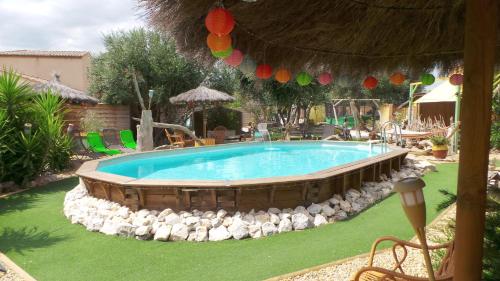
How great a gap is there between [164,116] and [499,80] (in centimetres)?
1658

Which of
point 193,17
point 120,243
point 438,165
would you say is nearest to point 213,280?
point 120,243

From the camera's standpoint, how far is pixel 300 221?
17.6 ft

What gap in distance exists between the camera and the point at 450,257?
7.08 feet

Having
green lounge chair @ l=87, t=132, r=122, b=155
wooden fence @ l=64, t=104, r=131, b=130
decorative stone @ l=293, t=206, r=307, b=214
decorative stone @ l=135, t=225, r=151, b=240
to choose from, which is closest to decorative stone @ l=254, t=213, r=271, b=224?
decorative stone @ l=293, t=206, r=307, b=214

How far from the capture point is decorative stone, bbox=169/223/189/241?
197 inches

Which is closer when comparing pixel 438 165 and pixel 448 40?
pixel 448 40

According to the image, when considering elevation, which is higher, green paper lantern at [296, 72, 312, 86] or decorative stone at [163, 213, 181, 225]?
green paper lantern at [296, 72, 312, 86]

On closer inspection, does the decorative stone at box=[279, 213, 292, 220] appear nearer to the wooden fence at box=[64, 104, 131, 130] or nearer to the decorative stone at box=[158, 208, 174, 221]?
the decorative stone at box=[158, 208, 174, 221]

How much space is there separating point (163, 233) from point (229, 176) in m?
3.89

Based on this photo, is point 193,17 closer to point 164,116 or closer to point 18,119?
point 18,119

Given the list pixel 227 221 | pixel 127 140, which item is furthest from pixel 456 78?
pixel 127 140

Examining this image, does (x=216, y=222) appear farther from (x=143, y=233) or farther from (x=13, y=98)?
(x=13, y=98)

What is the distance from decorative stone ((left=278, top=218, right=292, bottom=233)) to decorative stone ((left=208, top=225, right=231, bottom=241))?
2.54ft

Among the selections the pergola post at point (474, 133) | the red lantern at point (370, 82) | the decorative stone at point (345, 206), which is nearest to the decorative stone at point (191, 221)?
the decorative stone at point (345, 206)
